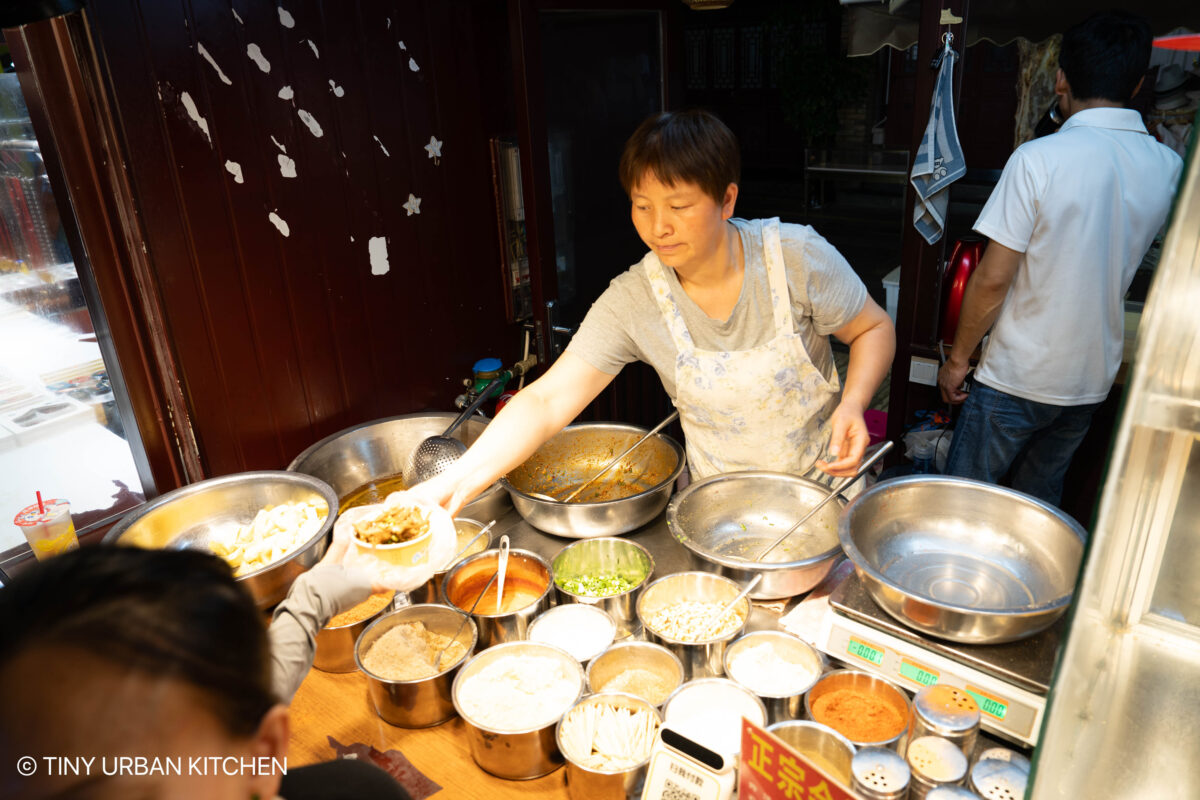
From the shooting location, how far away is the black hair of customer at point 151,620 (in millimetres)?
711

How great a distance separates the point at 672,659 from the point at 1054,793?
29.0 inches

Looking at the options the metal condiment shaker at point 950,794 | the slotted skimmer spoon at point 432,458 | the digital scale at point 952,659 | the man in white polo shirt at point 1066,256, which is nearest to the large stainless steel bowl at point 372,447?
the slotted skimmer spoon at point 432,458

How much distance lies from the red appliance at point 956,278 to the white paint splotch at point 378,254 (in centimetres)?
246

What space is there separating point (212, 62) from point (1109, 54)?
113 inches

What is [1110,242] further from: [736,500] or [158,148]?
[158,148]

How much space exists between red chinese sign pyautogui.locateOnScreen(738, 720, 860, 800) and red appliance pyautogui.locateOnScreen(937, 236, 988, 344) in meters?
2.86

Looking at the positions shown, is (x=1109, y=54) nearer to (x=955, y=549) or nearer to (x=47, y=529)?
(x=955, y=549)

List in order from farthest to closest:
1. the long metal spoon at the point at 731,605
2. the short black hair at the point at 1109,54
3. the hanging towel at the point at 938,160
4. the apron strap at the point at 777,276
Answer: the hanging towel at the point at 938,160 → the short black hair at the point at 1109,54 → the apron strap at the point at 777,276 → the long metal spoon at the point at 731,605

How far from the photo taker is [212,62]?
7.69ft

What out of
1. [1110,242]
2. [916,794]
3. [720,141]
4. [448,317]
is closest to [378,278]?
[448,317]

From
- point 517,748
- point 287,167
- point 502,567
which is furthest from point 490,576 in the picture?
point 287,167

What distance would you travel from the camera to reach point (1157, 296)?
769mm

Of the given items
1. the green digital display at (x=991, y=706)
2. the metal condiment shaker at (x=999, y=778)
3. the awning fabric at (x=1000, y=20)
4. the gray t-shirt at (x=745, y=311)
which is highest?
the awning fabric at (x=1000, y=20)

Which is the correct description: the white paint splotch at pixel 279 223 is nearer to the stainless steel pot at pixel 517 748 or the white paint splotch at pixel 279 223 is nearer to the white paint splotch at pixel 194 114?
the white paint splotch at pixel 194 114
